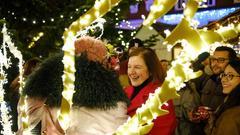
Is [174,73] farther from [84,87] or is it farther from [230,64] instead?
[230,64]

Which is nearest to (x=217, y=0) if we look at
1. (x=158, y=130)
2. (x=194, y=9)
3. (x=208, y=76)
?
(x=208, y=76)

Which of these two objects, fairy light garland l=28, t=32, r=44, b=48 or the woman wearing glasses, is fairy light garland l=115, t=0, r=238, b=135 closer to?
the woman wearing glasses

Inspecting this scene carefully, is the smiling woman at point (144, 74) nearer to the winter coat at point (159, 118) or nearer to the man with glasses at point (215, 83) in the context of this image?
the winter coat at point (159, 118)

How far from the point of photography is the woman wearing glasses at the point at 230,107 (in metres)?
3.03

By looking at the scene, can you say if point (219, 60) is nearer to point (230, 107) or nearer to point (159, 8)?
point (230, 107)

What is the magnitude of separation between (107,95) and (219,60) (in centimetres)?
275

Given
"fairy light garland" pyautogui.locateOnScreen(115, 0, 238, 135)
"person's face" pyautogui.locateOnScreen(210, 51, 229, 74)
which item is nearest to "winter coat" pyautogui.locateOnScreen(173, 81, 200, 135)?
"person's face" pyautogui.locateOnScreen(210, 51, 229, 74)

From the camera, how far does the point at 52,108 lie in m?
1.85

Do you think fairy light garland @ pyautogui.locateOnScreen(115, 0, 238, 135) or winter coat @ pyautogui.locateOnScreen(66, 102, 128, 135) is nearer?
fairy light garland @ pyautogui.locateOnScreen(115, 0, 238, 135)

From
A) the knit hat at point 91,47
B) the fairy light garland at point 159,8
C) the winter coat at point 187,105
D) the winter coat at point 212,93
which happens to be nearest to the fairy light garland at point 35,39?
the winter coat at point 187,105

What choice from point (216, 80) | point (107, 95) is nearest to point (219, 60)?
point (216, 80)

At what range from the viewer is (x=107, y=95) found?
1776mm

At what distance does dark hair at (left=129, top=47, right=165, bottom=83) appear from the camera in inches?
115

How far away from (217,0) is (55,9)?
1545cm
